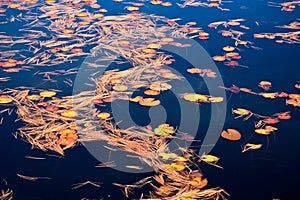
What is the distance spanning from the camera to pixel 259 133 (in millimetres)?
2527

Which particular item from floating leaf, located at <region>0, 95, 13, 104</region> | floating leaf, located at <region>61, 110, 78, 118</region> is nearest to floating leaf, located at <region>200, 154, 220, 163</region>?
floating leaf, located at <region>61, 110, 78, 118</region>

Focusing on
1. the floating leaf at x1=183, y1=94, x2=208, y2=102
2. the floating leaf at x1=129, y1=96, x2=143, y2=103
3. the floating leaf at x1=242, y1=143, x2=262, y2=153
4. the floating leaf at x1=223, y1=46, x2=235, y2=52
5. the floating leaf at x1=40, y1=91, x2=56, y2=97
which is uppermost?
the floating leaf at x1=223, y1=46, x2=235, y2=52

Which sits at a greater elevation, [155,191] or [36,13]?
[36,13]

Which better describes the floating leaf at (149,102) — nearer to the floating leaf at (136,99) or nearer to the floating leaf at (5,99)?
the floating leaf at (136,99)

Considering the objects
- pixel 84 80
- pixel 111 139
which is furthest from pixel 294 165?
pixel 84 80

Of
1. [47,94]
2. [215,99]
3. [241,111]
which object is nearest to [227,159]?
[241,111]

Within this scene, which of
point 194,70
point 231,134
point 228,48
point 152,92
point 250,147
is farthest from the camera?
point 228,48

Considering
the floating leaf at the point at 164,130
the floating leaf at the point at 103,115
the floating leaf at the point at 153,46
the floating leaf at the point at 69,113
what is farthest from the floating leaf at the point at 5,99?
the floating leaf at the point at 153,46

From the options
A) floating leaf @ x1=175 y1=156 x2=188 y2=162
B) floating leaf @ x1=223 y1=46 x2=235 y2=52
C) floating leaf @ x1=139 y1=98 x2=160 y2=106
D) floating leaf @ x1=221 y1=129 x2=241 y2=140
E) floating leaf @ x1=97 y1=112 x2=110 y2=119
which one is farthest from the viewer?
floating leaf @ x1=223 y1=46 x2=235 y2=52

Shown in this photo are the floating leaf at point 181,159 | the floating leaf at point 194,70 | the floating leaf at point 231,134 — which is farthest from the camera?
the floating leaf at point 194,70

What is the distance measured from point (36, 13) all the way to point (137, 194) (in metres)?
3.13

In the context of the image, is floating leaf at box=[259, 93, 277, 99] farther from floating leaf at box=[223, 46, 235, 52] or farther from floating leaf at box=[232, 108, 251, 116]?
floating leaf at box=[223, 46, 235, 52]

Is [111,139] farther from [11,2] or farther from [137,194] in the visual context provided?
[11,2]

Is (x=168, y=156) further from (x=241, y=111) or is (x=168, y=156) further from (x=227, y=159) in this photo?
(x=241, y=111)
